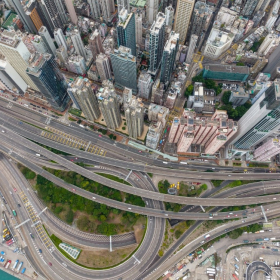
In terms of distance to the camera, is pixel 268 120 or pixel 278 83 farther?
pixel 268 120

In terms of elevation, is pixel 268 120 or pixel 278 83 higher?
pixel 278 83
